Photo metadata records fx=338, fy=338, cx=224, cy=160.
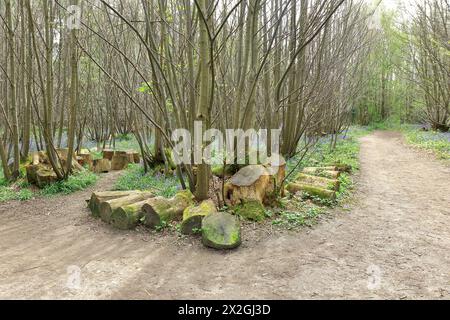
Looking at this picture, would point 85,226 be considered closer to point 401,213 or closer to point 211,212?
point 211,212

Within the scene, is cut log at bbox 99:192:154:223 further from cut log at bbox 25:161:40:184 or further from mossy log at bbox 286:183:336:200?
cut log at bbox 25:161:40:184

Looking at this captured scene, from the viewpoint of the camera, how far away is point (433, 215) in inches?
196

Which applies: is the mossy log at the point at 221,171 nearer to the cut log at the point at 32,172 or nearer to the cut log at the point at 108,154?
the cut log at the point at 32,172

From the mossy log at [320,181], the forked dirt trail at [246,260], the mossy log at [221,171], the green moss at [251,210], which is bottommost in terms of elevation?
Answer: the forked dirt trail at [246,260]

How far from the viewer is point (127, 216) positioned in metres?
4.66

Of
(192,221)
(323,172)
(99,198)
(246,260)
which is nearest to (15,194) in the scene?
(99,198)

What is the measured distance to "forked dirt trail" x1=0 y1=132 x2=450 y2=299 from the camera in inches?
117

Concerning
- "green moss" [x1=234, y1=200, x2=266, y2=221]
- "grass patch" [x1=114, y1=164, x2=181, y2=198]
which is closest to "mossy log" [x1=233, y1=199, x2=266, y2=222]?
"green moss" [x1=234, y1=200, x2=266, y2=221]

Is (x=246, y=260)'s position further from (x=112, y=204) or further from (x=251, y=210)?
(x=112, y=204)

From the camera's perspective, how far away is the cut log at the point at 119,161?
35.2 ft

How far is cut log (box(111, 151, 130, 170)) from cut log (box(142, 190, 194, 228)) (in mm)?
6241

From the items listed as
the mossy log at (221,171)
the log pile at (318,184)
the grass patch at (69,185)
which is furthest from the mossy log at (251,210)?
the grass patch at (69,185)

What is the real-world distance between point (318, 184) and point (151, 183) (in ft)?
11.9

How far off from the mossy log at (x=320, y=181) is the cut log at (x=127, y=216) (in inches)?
121
